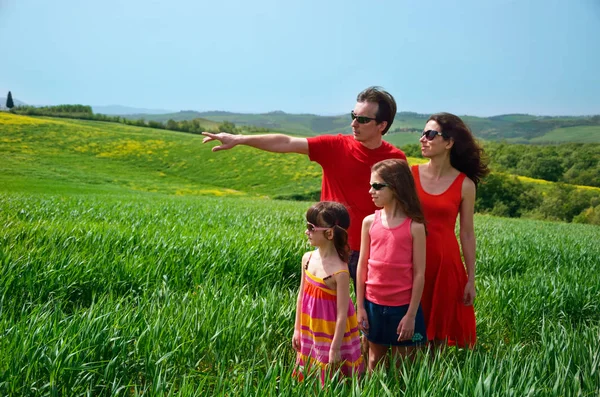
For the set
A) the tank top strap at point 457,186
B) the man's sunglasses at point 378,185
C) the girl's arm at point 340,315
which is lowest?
the girl's arm at point 340,315

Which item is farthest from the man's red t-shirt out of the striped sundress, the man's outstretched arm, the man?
the striped sundress

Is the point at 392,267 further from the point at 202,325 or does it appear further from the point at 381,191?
the point at 202,325

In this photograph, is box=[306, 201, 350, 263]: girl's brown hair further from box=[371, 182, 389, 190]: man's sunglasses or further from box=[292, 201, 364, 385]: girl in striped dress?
box=[371, 182, 389, 190]: man's sunglasses

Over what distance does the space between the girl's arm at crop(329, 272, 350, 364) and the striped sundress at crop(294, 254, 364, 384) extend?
0.08 meters

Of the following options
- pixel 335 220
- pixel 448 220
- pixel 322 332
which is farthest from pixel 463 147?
pixel 322 332

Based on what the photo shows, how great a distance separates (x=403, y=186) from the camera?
9.05 feet

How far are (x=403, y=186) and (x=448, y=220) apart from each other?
1.83ft

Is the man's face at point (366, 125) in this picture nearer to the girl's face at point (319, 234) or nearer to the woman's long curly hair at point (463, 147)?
the woman's long curly hair at point (463, 147)

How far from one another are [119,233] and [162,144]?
5614 centimetres

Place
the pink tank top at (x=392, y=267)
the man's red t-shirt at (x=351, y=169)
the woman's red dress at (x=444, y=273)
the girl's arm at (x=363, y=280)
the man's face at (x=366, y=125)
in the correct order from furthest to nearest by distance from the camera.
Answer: the man's red t-shirt at (x=351, y=169) → the man's face at (x=366, y=125) → the woman's red dress at (x=444, y=273) → the girl's arm at (x=363, y=280) → the pink tank top at (x=392, y=267)

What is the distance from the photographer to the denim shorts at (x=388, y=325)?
9.18 ft

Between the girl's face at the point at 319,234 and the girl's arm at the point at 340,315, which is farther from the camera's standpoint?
the girl's face at the point at 319,234

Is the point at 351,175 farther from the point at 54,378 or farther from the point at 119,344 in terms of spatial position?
the point at 54,378

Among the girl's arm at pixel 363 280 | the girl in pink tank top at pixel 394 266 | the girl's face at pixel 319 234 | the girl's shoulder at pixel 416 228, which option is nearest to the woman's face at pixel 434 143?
the girl in pink tank top at pixel 394 266
